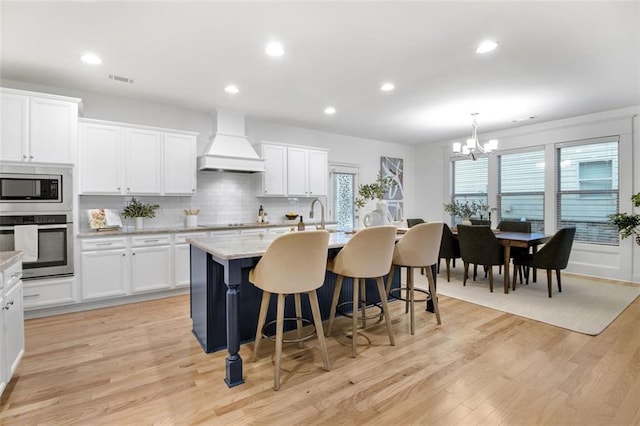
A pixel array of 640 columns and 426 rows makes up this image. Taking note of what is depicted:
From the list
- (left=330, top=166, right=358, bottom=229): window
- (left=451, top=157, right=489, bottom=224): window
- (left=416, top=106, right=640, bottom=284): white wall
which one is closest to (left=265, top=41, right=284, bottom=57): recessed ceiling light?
(left=330, top=166, right=358, bottom=229): window

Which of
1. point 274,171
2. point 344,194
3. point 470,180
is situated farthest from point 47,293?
point 470,180

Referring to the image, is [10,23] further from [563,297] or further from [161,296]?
[563,297]

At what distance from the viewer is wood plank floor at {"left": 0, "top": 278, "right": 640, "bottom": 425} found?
1877 mm

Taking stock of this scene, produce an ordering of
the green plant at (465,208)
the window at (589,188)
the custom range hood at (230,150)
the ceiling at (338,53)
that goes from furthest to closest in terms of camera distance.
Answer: the green plant at (465,208) < the window at (589,188) < the custom range hood at (230,150) < the ceiling at (338,53)

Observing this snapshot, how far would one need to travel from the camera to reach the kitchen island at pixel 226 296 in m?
2.17

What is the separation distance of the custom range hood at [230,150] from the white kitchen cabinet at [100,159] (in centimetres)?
109

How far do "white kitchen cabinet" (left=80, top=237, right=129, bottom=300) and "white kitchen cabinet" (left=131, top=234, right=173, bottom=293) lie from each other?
0.10 m

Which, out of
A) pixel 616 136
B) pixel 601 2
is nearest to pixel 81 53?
pixel 601 2

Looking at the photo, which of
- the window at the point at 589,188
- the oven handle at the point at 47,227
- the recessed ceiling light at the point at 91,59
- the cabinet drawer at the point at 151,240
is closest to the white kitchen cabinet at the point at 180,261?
the cabinet drawer at the point at 151,240

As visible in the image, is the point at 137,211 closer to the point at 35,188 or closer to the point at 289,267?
the point at 35,188

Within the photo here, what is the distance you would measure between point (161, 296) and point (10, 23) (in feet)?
10.2

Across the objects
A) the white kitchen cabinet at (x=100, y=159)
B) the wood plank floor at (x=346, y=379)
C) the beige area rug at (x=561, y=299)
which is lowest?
the wood plank floor at (x=346, y=379)

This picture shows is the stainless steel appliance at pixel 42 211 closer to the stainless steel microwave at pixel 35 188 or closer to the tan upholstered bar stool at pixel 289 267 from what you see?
the stainless steel microwave at pixel 35 188

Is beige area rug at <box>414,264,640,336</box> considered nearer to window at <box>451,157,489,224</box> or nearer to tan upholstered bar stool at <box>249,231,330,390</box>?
window at <box>451,157,489,224</box>
